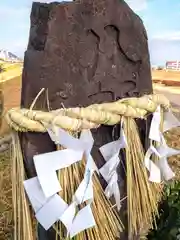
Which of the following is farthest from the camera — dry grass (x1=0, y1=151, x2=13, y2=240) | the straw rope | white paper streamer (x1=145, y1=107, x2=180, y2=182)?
dry grass (x1=0, y1=151, x2=13, y2=240)

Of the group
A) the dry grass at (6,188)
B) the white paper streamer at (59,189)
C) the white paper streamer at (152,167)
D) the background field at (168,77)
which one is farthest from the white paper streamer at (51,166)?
the background field at (168,77)

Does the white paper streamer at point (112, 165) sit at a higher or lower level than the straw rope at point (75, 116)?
lower

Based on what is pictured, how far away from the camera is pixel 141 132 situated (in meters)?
0.94

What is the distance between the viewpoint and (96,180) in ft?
2.80

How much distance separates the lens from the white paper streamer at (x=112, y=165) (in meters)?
0.86

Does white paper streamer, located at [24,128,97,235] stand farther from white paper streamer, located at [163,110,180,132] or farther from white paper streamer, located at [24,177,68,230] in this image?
white paper streamer, located at [163,110,180,132]

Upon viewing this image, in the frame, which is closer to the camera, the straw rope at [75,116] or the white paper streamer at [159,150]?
the straw rope at [75,116]

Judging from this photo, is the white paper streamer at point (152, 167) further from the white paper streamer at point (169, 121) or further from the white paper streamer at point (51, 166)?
the white paper streamer at point (51, 166)

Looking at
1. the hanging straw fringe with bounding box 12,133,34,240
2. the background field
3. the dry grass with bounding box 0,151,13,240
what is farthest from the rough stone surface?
the background field

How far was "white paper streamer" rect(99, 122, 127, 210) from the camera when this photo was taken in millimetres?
862

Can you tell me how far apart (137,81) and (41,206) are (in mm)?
310

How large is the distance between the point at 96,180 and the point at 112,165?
4 centimetres

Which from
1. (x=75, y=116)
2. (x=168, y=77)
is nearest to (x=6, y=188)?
(x=168, y=77)

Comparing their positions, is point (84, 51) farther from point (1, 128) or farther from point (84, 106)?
point (1, 128)
